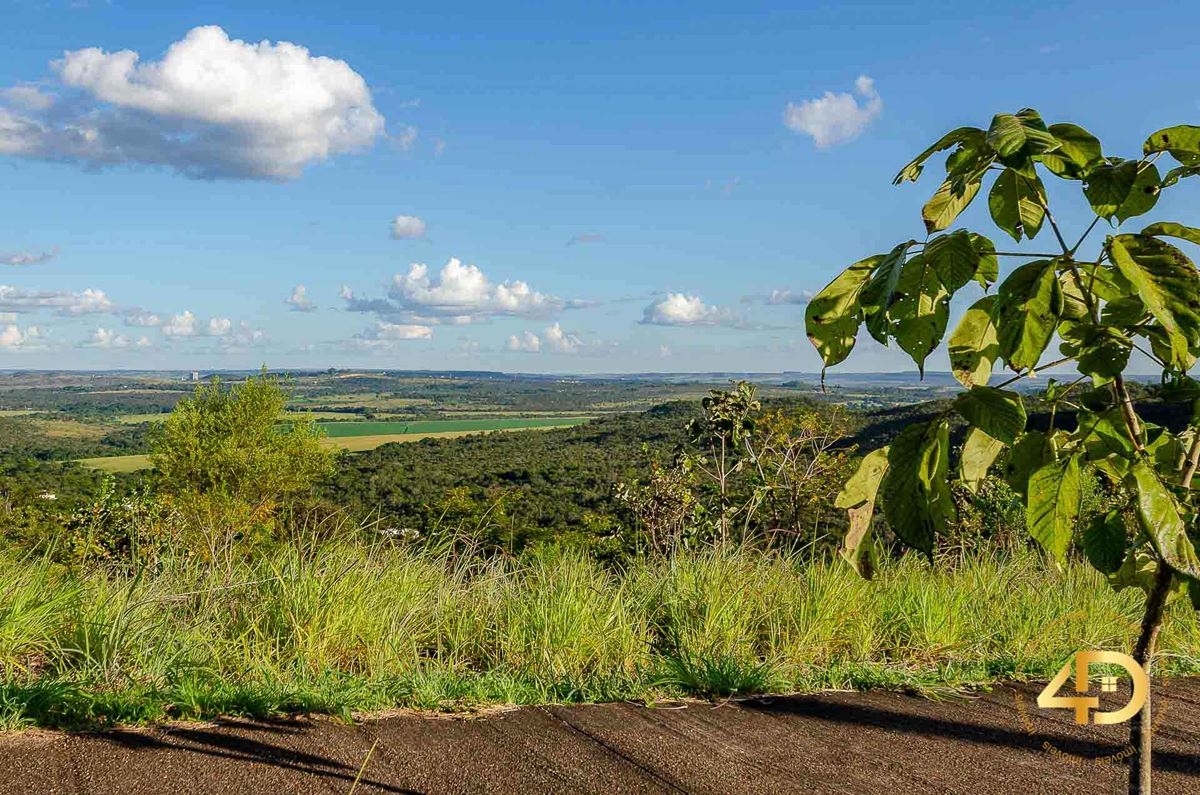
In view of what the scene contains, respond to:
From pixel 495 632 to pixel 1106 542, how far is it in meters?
3.46

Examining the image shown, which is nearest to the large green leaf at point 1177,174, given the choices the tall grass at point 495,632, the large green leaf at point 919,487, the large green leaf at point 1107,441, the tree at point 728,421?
the large green leaf at point 1107,441

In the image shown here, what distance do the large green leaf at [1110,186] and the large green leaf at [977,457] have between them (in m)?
0.39

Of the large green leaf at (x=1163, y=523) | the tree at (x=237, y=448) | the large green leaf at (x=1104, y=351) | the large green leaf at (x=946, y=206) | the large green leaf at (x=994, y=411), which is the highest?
the large green leaf at (x=946, y=206)

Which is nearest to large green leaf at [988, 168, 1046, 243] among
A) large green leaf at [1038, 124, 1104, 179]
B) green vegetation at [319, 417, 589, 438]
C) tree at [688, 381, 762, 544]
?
large green leaf at [1038, 124, 1104, 179]

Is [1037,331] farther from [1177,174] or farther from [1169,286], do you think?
[1177,174]

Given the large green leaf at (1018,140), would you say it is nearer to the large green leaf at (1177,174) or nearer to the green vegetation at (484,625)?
the large green leaf at (1177,174)

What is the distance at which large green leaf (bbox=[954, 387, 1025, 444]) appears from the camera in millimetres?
1187

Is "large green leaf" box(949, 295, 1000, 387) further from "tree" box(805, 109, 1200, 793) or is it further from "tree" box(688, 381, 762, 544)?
"tree" box(688, 381, 762, 544)

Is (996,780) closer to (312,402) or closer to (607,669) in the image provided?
(607,669)

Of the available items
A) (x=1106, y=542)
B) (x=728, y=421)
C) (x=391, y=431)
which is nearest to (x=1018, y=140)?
(x=1106, y=542)

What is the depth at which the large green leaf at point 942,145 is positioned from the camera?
131cm

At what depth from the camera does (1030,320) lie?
1.20 m

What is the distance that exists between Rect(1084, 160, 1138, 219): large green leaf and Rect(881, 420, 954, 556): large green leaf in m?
0.41

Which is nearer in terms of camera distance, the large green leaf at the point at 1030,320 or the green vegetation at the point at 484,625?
the large green leaf at the point at 1030,320
